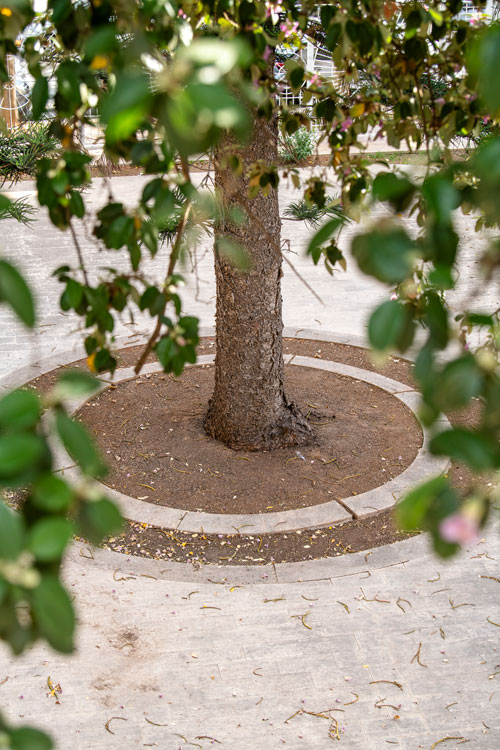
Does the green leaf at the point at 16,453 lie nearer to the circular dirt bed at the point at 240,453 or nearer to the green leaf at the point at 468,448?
the green leaf at the point at 468,448

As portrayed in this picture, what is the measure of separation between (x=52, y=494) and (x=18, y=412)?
3.7 inches

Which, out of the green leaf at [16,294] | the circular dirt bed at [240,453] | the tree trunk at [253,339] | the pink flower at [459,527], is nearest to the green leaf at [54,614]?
the green leaf at [16,294]

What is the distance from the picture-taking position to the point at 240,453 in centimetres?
455

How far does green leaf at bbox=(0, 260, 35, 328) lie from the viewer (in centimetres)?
85

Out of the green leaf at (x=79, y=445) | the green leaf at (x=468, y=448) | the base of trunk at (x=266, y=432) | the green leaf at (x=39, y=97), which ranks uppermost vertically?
the green leaf at (x=39, y=97)

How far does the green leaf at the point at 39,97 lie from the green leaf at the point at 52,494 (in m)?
0.81

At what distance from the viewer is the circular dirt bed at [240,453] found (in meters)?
4.21

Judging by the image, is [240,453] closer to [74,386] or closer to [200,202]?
[200,202]

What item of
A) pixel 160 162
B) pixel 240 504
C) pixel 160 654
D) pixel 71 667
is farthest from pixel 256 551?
pixel 160 162

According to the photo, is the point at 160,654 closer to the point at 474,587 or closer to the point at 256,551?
the point at 256,551

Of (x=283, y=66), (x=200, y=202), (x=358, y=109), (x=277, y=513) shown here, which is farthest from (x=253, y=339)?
(x=200, y=202)

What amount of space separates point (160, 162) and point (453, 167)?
0.50 m

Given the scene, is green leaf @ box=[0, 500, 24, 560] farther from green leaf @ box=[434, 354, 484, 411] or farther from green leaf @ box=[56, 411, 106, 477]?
green leaf @ box=[434, 354, 484, 411]

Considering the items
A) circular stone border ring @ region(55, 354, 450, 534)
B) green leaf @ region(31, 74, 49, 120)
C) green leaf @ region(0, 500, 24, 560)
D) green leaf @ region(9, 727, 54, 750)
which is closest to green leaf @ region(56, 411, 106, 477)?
green leaf @ region(0, 500, 24, 560)
